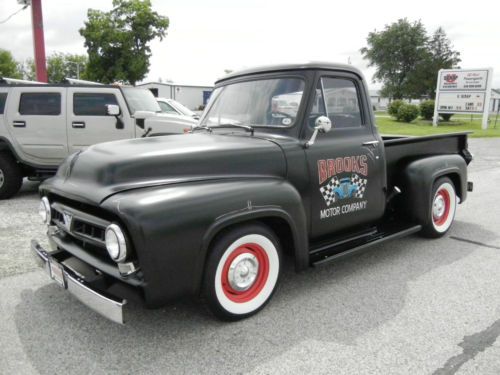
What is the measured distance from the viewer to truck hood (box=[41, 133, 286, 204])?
286 cm

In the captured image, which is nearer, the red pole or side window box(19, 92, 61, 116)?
side window box(19, 92, 61, 116)

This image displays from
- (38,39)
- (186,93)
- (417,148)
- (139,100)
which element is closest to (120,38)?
(38,39)

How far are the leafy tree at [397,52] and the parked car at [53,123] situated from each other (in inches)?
2435

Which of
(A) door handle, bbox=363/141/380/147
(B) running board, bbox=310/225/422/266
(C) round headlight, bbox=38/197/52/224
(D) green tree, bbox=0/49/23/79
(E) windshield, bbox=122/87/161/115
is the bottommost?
(B) running board, bbox=310/225/422/266

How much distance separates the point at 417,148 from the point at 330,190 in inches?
72.5

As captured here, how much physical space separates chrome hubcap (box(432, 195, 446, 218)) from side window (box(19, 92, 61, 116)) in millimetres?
6519

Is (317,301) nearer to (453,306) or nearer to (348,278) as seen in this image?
(348,278)

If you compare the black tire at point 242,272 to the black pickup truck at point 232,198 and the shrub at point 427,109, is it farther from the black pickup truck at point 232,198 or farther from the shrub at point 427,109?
the shrub at point 427,109

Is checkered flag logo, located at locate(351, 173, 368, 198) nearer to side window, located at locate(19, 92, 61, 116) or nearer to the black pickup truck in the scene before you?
the black pickup truck

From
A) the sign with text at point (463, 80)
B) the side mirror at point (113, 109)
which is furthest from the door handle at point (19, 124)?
the sign with text at point (463, 80)

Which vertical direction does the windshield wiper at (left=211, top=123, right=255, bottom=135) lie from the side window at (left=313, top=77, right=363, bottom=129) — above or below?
below

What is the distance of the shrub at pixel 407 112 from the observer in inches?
1201

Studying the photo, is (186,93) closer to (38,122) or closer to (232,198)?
(38,122)

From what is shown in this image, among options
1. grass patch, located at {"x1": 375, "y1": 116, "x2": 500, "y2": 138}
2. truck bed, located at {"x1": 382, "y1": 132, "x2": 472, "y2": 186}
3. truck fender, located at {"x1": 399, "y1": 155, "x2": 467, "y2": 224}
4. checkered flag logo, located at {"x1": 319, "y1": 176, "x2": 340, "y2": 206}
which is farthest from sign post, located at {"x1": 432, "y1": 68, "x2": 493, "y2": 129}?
checkered flag logo, located at {"x1": 319, "y1": 176, "x2": 340, "y2": 206}
